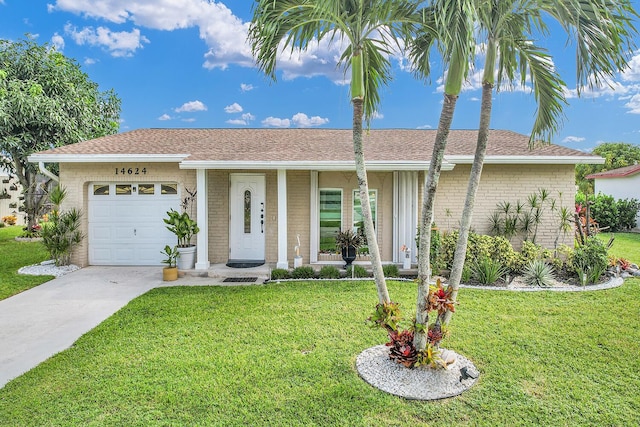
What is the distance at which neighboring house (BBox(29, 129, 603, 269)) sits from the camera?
31.7 feet

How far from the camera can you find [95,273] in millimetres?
9391

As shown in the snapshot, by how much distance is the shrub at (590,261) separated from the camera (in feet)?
26.5

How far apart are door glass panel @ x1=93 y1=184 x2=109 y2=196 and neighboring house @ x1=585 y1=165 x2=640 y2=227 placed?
2437 centimetres

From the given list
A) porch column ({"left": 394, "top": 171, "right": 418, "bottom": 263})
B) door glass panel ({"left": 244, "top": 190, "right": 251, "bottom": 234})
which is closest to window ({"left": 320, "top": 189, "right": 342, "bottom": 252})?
porch column ({"left": 394, "top": 171, "right": 418, "bottom": 263})

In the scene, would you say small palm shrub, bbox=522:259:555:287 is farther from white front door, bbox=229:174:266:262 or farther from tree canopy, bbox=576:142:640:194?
tree canopy, bbox=576:142:640:194

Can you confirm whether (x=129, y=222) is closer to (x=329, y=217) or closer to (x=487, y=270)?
(x=329, y=217)

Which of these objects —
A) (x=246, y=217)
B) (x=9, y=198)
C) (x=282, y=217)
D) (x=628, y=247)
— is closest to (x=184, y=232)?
(x=246, y=217)

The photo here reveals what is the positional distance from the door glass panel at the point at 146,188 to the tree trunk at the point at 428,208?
8753 millimetres

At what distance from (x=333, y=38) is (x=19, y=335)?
21.1ft

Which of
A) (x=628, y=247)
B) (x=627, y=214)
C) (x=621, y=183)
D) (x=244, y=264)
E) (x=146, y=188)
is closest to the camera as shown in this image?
(x=244, y=264)

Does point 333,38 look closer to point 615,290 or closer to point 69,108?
point 615,290

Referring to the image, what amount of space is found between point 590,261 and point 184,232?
992 centimetres

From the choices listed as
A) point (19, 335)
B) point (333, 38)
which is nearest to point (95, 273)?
point (19, 335)

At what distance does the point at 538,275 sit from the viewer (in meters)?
8.04
